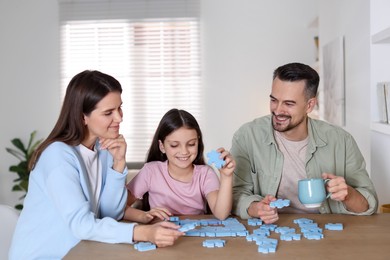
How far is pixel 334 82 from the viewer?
156 inches

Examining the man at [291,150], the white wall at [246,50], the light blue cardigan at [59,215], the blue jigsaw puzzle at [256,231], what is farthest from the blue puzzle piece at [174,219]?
the white wall at [246,50]

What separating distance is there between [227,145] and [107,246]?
13.7 ft

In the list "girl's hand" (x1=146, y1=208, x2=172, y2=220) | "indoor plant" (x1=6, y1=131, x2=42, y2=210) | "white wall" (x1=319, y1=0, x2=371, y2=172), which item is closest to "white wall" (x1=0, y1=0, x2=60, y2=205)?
"indoor plant" (x1=6, y1=131, x2=42, y2=210)

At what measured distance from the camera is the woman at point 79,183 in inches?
65.9

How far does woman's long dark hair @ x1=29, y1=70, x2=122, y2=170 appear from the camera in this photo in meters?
1.87

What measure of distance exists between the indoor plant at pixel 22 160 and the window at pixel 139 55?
0.78 metres

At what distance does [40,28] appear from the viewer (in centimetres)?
579

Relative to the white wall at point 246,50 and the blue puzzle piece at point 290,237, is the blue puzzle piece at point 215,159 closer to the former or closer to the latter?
the blue puzzle piece at point 290,237

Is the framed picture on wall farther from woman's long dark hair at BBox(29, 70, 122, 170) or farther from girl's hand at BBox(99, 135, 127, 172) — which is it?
→ woman's long dark hair at BBox(29, 70, 122, 170)

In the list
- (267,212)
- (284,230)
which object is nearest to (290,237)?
(284,230)

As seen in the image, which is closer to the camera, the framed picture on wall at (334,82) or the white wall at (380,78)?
the white wall at (380,78)

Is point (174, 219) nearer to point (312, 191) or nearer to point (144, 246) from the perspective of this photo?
point (144, 246)

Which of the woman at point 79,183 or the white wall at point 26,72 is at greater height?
the white wall at point 26,72

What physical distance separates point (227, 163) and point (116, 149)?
43 centimetres
